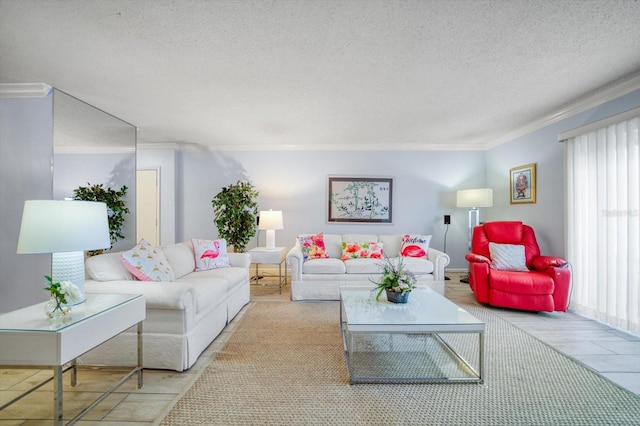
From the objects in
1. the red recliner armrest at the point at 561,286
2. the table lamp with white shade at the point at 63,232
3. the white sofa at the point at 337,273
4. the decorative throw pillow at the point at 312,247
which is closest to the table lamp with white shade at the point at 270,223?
the decorative throw pillow at the point at 312,247

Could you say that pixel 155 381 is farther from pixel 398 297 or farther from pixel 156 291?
pixel 398 297

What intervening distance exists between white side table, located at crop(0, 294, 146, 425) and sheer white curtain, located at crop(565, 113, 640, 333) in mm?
4290

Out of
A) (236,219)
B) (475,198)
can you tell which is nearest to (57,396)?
(236,219)

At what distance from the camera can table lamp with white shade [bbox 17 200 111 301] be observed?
58.7 inches

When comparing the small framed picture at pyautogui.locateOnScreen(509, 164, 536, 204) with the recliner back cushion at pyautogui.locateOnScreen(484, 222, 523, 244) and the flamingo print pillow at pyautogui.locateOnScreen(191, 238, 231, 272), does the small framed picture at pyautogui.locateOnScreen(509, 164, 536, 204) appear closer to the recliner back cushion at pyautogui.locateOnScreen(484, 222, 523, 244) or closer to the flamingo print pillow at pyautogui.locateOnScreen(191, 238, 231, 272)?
the recliner back cushion at pyautogui.locateOnScreen(484, 222, 523, 244)

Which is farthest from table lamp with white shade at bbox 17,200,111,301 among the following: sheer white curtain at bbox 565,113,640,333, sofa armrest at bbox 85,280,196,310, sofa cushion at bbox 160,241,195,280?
sheer white curtain at bbox 565,113,640,333

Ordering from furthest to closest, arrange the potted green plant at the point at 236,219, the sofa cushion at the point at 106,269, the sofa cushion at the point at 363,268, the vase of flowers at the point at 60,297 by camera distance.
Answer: the potted green plant at the point at 236,219 < the sofa cushion at the point at 363,268 < the sofa cushion at the point at 106,269 < the vase of flowers at the point at 60,297

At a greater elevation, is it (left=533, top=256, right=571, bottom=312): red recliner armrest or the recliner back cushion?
the recliner back cushion

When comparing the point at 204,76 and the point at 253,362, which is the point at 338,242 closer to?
the point at 253,362

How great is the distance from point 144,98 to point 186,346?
2723 millimetres

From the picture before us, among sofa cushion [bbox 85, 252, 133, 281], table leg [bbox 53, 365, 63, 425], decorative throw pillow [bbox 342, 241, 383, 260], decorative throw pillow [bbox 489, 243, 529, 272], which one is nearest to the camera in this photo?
table leg [bbox 53, 365, 63, 425]

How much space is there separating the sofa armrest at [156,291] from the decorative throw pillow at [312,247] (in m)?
2.10

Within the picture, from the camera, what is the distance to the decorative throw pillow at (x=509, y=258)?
11.3 feet

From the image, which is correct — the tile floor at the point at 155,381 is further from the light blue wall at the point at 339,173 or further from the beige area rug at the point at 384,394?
the light blue wall at the point at 339,173
